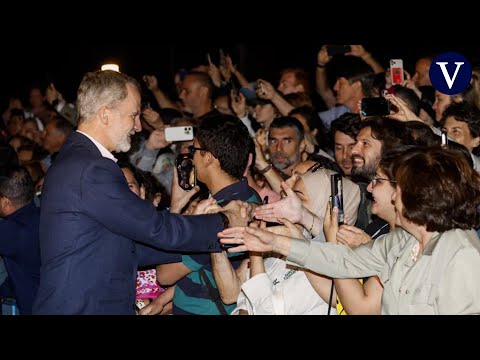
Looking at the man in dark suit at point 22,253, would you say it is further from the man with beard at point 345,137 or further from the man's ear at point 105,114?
the man with beard at point 345,137

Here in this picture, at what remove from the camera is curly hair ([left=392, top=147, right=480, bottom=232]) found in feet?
9.48

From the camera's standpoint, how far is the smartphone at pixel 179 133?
19.4 ft

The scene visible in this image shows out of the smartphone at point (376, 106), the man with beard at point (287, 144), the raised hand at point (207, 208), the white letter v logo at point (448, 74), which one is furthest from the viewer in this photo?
the man with beard at point (287, 144)

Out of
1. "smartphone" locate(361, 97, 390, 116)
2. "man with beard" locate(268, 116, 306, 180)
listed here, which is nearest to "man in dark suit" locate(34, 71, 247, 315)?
"smartphone" locate(361, 97, 390, 116)

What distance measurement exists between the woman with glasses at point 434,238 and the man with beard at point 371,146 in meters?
0.95

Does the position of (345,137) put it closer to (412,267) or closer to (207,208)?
(207,208)

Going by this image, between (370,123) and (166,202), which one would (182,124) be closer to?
(166,202)

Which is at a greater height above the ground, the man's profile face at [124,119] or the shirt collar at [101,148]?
the man's profile face at [124,119]

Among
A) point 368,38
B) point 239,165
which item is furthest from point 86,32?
point 239,165

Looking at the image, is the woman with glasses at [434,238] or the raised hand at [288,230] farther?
the raised hand at [288,230]

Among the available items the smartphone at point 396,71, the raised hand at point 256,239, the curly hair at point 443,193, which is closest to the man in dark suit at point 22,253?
the raised hand at point 256,239

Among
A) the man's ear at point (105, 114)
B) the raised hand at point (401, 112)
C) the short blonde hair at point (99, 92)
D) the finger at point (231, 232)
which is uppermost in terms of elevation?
the short blonde hair at point (99, 92)

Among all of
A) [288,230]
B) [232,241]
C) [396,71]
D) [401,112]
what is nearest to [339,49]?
[396,71]
